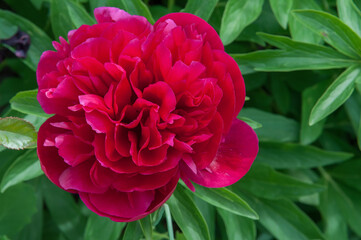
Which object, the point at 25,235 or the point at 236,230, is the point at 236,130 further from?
the point at 25,235

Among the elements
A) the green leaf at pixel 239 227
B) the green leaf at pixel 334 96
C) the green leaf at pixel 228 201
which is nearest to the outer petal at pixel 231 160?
the green leaf at pixel 228 201

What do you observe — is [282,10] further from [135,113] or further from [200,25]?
[135,113]

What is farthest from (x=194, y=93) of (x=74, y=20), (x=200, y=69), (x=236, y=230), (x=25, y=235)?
(x=25, y=235)

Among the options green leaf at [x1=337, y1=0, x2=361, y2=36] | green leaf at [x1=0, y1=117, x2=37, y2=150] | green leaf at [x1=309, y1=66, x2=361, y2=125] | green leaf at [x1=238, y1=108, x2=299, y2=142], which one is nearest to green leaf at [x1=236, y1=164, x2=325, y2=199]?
green leaf at [x1=238, y1=108, x2=299, y2=142]

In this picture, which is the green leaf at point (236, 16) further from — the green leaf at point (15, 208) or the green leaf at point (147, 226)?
the green leaf at point (15, 208)

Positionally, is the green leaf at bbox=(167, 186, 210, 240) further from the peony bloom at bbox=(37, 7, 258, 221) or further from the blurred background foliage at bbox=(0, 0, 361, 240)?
the peony bloom at bbox=(37, 7, 258, 221)

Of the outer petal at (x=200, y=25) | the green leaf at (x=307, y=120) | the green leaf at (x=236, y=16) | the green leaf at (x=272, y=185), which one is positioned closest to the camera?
the outer petal at (x=200, y=25)
